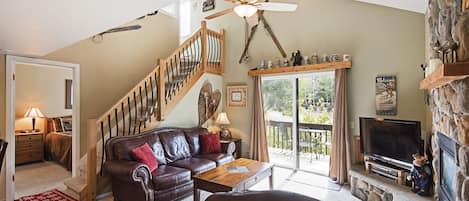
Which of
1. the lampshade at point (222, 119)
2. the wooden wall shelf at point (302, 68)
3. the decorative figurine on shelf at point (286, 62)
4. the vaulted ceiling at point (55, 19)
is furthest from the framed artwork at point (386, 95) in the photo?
the vaulted ceiling at point (55, 19)

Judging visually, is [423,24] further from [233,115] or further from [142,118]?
[142,118]

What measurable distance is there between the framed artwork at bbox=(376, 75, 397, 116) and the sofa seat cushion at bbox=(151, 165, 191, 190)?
3.24 meters

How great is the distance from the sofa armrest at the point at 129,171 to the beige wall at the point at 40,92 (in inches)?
146

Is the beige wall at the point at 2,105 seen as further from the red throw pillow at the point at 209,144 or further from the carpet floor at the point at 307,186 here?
the red throw pillow at the point at 209,144

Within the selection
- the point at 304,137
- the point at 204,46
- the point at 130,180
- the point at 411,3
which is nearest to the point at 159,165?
the point at 130,180

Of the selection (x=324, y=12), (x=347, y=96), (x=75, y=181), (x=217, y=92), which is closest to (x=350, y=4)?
(x=324, y=12)

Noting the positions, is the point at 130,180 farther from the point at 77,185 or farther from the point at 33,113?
the point at 33,113

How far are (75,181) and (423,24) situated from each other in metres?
5.72

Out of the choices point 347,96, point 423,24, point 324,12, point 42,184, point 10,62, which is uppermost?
point 324,12

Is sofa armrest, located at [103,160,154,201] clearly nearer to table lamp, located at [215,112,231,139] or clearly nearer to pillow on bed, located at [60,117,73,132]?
table lamp, located at [215,112,231,139]

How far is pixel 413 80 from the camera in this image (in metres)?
3.85

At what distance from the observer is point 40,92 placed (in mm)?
6152

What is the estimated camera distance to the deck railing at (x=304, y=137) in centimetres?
496

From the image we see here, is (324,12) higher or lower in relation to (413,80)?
higher
